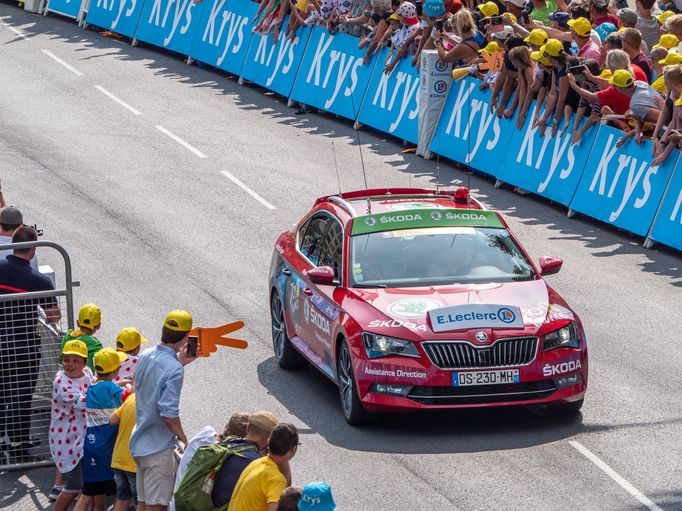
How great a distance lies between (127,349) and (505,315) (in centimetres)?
332

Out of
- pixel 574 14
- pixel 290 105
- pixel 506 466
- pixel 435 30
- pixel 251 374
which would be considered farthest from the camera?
pixel 290 105

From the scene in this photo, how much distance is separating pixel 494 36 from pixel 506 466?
11989 mm

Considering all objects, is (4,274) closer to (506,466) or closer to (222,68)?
(506,466)

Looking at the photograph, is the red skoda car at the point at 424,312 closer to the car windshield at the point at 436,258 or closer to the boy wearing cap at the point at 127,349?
the car windshield at the point at 436,258

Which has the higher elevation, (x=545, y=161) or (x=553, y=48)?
(x=553, y=48)

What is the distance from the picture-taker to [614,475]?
1166 centimetres

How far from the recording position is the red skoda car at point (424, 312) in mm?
12469

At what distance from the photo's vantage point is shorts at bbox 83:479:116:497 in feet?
36.5

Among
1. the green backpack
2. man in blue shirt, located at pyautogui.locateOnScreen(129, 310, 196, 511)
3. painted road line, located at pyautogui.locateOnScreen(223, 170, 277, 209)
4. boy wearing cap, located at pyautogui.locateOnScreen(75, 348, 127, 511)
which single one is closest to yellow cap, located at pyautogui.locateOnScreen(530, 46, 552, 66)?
painted road line, located at pyautogui.locateOnScreen(223, 170, 277, 209)

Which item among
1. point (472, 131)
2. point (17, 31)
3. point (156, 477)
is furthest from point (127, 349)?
point (17, 31)

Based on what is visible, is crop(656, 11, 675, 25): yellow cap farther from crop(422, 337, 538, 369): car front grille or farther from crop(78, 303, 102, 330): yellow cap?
crop(78, 303, 102, 330): yellow cap

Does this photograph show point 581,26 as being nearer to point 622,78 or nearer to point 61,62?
point 622,78

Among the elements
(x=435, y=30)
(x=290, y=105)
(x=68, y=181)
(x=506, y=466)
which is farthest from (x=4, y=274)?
(x=290, y=105)

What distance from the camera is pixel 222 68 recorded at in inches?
1217
